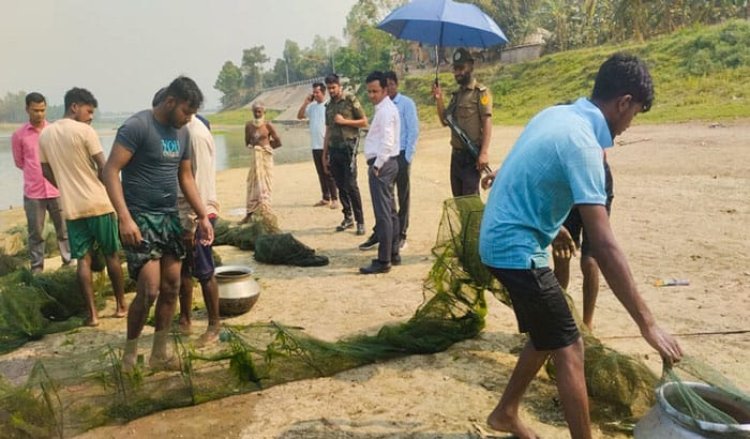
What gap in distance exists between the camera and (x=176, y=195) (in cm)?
401

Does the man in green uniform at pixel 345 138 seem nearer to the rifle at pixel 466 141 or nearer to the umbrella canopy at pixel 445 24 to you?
the umbrella canopy at pixel 445 24

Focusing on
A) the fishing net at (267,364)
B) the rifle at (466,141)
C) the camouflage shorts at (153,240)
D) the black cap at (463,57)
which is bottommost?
the fishing net at (267,364)

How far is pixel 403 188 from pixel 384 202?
112 cm

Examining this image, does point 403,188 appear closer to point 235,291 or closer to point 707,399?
point 235,291

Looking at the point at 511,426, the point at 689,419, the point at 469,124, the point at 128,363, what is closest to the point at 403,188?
the point at 469,124

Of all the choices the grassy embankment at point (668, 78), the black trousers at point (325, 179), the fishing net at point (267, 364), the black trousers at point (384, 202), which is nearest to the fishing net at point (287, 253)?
the black trousers at point (384, 202)

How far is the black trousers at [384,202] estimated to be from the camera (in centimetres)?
596

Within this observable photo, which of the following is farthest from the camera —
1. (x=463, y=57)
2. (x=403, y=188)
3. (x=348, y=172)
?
(x=348, y=172)

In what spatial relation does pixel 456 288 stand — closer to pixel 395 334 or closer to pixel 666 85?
pixel 395 334

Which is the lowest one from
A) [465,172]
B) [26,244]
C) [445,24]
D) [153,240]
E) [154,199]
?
[26,244]

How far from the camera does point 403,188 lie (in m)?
7.04

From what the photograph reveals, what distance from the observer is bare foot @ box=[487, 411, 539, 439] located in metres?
2.93

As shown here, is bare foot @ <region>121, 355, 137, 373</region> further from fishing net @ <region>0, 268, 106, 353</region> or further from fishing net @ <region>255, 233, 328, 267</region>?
fishing net @ <region>255, 233, 328, 267</region>

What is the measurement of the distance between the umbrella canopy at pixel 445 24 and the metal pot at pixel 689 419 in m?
4.61
